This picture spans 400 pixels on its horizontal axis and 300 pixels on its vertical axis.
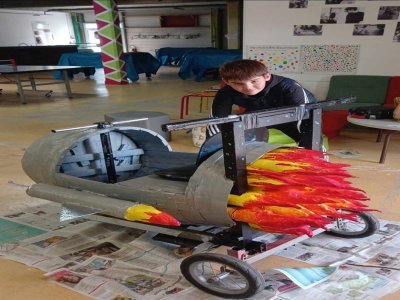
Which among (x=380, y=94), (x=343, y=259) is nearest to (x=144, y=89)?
(x=380, y=94)

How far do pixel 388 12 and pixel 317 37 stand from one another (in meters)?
0.83

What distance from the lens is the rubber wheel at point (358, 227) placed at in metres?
1.99

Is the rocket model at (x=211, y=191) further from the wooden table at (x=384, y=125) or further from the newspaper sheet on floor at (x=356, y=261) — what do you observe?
the wooden table at (x=384, y=125)

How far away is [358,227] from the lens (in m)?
2.14

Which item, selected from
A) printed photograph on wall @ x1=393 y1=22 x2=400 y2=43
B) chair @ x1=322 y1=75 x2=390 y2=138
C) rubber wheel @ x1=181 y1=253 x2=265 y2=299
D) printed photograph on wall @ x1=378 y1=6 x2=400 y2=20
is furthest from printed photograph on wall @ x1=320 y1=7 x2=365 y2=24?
rubber wheel @ x1=181 y1=253 x2=265 y2=299

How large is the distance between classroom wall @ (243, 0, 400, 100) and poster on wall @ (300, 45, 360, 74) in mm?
50

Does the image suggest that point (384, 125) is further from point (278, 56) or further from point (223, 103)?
point (278, 56)

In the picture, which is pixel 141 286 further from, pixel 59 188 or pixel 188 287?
pixel 59 188

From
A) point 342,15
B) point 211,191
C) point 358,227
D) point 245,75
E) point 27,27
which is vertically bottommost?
point 358,227

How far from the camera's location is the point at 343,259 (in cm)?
186

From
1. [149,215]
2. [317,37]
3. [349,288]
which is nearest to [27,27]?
[317,37]

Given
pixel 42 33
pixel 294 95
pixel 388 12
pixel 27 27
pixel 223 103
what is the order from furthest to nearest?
pixel 42 33 → pixel 27 27 → pixel 388 12 → pixel 223 103 → pixel 294 95

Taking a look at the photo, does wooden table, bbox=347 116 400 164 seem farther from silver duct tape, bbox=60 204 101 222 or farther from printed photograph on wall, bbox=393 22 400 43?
silver duct tape, bbox=60 204 101 222

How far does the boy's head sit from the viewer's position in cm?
180
